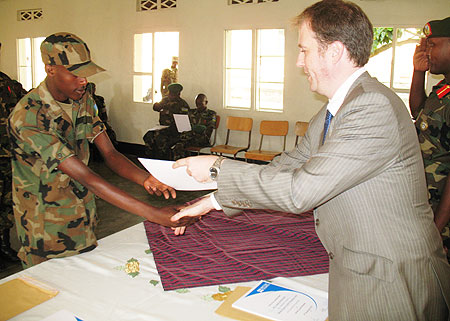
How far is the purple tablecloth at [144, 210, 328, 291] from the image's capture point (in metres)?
1.73

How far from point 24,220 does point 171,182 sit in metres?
0.82

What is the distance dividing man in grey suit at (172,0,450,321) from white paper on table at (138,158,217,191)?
0.39 m

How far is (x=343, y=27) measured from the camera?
4.00 ft

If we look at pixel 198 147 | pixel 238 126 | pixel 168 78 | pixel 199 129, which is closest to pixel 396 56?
pixel 238 126

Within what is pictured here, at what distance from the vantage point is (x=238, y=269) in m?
1.78

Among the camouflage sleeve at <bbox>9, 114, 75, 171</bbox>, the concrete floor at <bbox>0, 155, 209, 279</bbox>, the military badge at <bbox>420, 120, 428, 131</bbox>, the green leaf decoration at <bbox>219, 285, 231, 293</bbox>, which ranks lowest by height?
the concrete floor at <bbox>0, 155, 209, 279</bbox>

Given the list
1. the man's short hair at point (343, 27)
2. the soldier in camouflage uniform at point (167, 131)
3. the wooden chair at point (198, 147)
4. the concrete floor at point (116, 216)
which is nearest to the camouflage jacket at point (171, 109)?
the soldier in camouflage uniform at point (167, 131)

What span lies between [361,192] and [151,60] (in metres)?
8.92

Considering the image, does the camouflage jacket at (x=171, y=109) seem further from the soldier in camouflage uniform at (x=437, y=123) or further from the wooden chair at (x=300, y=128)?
the soldier in camouflage uniform at (x=437, y=123)

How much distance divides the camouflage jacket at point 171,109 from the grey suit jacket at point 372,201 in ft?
22.9

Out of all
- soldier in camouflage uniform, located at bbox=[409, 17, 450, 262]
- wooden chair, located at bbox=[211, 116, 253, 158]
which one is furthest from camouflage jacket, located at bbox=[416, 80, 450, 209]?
wooden chair, located at bbox=[211, 116, 253, 158]

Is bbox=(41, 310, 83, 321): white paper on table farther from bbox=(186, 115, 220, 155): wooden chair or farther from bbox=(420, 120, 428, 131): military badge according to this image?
bbox=(186, 115, 220, 155): wooden chair

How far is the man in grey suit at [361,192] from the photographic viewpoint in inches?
44.5

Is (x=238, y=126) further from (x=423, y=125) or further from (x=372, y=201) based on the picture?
(x=372, y=201)
